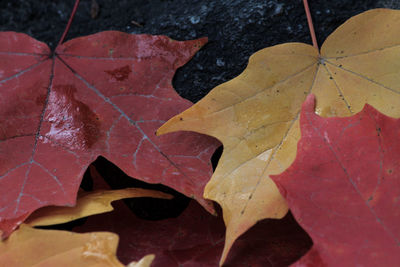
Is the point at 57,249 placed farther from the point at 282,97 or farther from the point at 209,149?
the point at 282,97

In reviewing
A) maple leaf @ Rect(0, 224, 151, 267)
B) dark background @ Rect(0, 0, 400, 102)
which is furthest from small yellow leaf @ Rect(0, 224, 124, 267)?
dark background @ Rect(0, 0, 400, 102)

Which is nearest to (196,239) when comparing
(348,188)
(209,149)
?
(209,149)

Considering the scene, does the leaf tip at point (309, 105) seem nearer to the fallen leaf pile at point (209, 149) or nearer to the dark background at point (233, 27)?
the fallen leaf pile at point (209, 149)

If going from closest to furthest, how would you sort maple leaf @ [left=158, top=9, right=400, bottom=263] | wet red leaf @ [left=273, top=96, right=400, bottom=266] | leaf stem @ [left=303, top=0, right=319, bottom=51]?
wet red leaf @ [left=273, top=96, right=400, bottom=266] → maple leaf @ [left=158, top=9, right=400, bottom=263] → leaf stem @ [left=303, top=0, right=319, bottom=51]

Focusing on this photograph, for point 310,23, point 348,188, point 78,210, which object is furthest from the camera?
point 310,23

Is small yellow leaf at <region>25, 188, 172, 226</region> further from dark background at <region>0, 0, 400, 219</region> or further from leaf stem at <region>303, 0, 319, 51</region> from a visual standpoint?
leaf stem at <region>303, 0, 319, 51</region>

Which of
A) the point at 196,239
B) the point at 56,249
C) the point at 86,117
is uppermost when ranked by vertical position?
the point at 86,117

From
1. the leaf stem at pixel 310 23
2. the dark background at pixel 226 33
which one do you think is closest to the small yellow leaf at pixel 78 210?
the dark background at pixel 226 33

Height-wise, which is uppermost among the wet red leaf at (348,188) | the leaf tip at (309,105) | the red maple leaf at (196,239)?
the leaf tip at (309,105)
